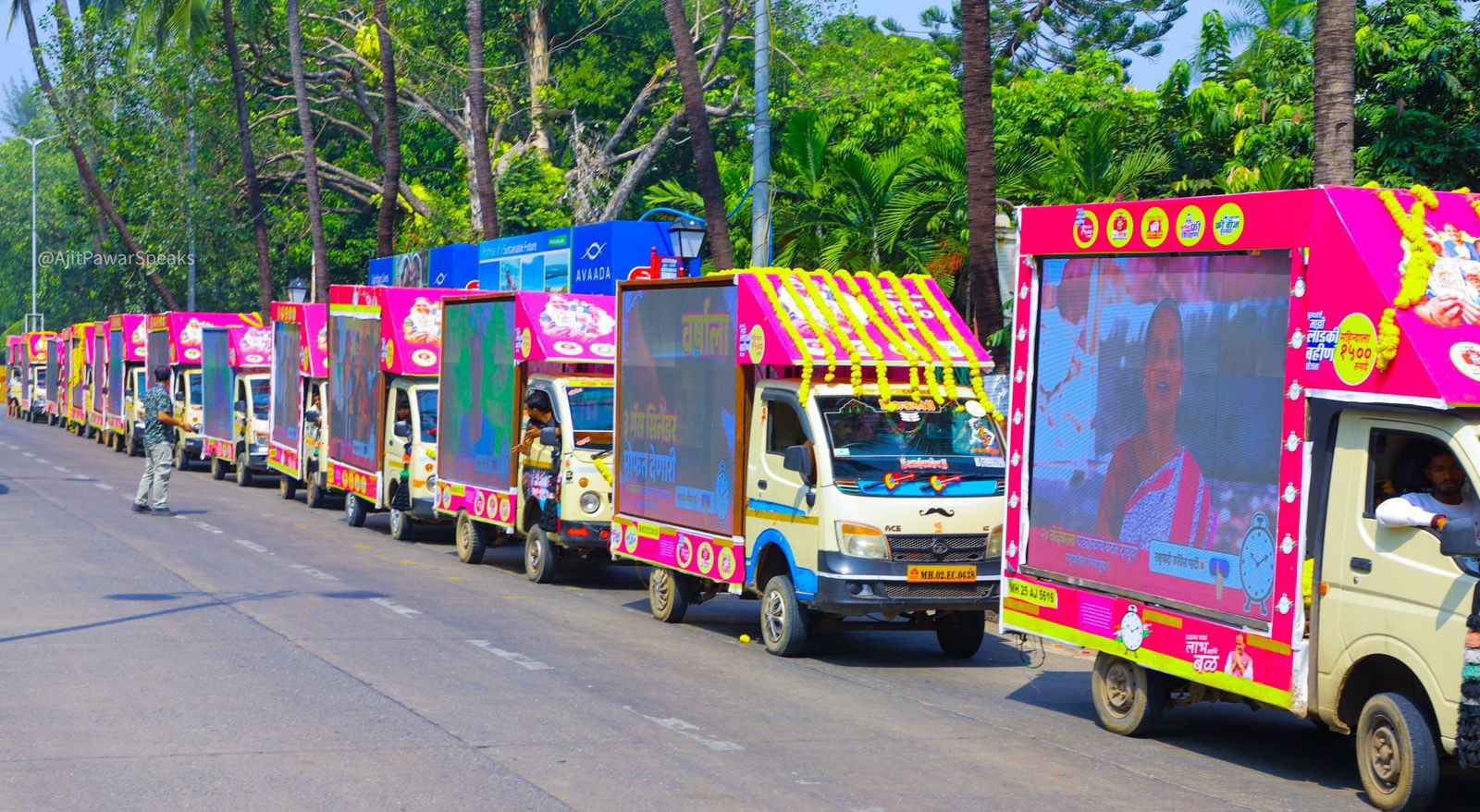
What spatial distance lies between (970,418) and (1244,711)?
10.6ft

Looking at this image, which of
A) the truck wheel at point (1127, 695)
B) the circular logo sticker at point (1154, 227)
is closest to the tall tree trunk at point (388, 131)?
the circular logo sticker at point (1154, 227)

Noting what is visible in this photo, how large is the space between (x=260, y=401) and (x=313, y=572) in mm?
15345

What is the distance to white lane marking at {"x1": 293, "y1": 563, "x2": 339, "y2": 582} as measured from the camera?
1767cm

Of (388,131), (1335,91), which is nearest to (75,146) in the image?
(388,131)

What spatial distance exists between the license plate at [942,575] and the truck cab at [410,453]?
10.2 m

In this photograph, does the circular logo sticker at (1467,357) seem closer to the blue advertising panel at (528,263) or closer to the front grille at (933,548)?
the front grille at (933,548)

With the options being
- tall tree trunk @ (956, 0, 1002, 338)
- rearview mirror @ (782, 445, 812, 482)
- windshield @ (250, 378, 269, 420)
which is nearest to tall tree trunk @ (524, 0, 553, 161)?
windshield @ (250, 378, 269, 420)

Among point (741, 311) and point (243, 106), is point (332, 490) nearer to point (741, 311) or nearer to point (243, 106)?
point (741, 311)

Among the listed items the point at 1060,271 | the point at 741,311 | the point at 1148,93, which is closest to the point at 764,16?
the point at 741,311

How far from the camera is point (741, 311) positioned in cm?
1428

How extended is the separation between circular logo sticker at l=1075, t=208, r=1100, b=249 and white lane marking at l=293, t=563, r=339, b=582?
954cm

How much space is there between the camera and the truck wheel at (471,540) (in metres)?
20.2

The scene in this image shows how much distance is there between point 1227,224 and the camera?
31.2ft

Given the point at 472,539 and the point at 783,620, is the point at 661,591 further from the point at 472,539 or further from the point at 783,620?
the point at 472,539
